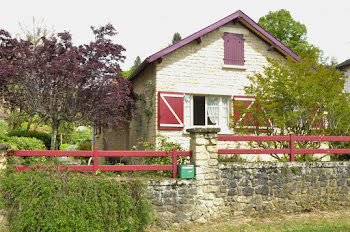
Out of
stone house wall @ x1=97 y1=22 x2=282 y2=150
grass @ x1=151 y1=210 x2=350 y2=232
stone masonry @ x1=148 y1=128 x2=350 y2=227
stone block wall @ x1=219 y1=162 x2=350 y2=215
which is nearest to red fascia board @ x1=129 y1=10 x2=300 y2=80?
stone house wall @ x1=97 y1=22 x2=282 y2=150

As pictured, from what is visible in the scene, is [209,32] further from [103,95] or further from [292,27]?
[292,27]

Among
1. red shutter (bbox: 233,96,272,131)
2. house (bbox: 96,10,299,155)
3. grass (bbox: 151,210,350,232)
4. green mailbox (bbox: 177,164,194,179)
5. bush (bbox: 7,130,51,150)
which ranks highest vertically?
house (bbox: 96,10,299,155)

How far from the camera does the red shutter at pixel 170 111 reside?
11.1 metres

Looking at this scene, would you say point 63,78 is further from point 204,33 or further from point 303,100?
point 303,100

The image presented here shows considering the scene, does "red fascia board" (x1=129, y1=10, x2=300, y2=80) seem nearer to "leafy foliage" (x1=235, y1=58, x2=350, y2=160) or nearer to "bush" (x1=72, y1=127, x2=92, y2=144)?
"leafy foliage" (x1=235, y1=58, x2=350, y2=160)

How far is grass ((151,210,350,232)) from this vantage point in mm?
7016

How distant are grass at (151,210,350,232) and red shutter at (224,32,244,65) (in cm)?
607

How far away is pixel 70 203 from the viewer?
600 centimetres

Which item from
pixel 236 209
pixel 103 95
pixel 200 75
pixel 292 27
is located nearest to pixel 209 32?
pixel 200 75

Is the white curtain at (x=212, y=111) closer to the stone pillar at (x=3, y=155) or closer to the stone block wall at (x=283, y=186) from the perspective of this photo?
the stone block wall at (x=283, y=186)

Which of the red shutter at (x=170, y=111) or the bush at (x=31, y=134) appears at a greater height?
the red shutter at (x=170, y=111)

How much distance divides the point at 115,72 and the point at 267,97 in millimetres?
4633

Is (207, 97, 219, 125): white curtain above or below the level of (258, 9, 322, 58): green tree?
below

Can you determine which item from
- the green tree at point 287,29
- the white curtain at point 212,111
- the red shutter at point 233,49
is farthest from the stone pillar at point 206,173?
the green tree at point 287,29
